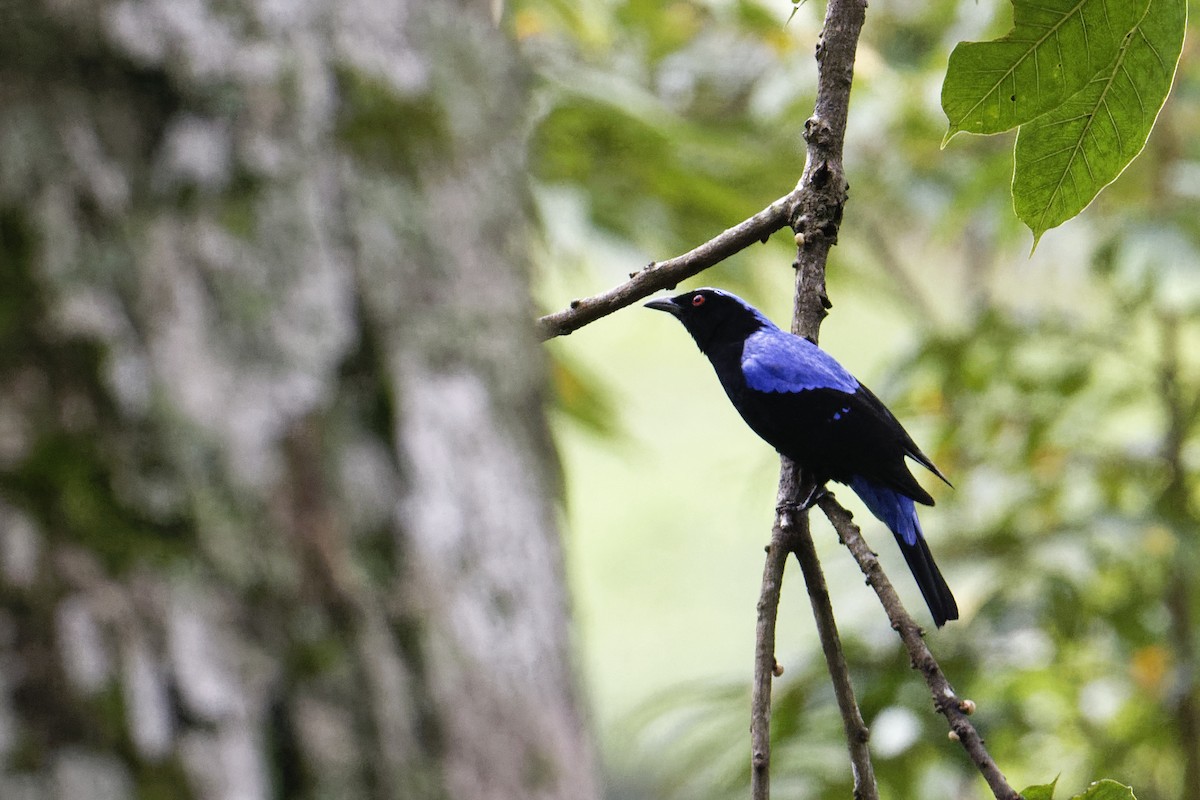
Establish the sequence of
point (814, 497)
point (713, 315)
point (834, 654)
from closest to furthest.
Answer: point (834, 654) < point (814, 497) < point (713, 315)

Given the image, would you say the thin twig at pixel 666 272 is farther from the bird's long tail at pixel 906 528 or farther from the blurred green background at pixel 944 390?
the blurred green background at pixel 944 390

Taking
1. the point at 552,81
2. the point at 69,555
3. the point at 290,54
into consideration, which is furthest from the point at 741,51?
the point at 69,555

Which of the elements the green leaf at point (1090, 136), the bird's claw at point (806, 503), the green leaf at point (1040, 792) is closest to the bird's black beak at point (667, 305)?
the bird's claw at point (806, 503)

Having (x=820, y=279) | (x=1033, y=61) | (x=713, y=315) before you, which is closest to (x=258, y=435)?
(x=820, y=279)

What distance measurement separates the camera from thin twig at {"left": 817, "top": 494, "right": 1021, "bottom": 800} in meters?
1.20

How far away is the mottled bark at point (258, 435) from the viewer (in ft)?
2.69

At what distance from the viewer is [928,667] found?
132cm

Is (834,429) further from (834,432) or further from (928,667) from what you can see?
(928,667)

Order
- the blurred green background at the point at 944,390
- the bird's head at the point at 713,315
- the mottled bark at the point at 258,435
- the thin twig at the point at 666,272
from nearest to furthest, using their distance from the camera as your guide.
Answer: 1. the mottled bark at the point at 258,435
2. the thin twig at the point at 666,272
3. the bird's head at the point at 713,315
4. the blurred green background at the point at 944,390

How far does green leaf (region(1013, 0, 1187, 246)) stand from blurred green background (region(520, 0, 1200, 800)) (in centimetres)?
192

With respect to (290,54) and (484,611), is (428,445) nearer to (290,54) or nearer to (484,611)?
(484,611)

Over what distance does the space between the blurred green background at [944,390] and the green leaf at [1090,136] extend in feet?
6.30

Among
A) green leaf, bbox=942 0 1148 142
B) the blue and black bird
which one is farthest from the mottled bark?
the blue and black bird

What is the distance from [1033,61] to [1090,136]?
0.13m
